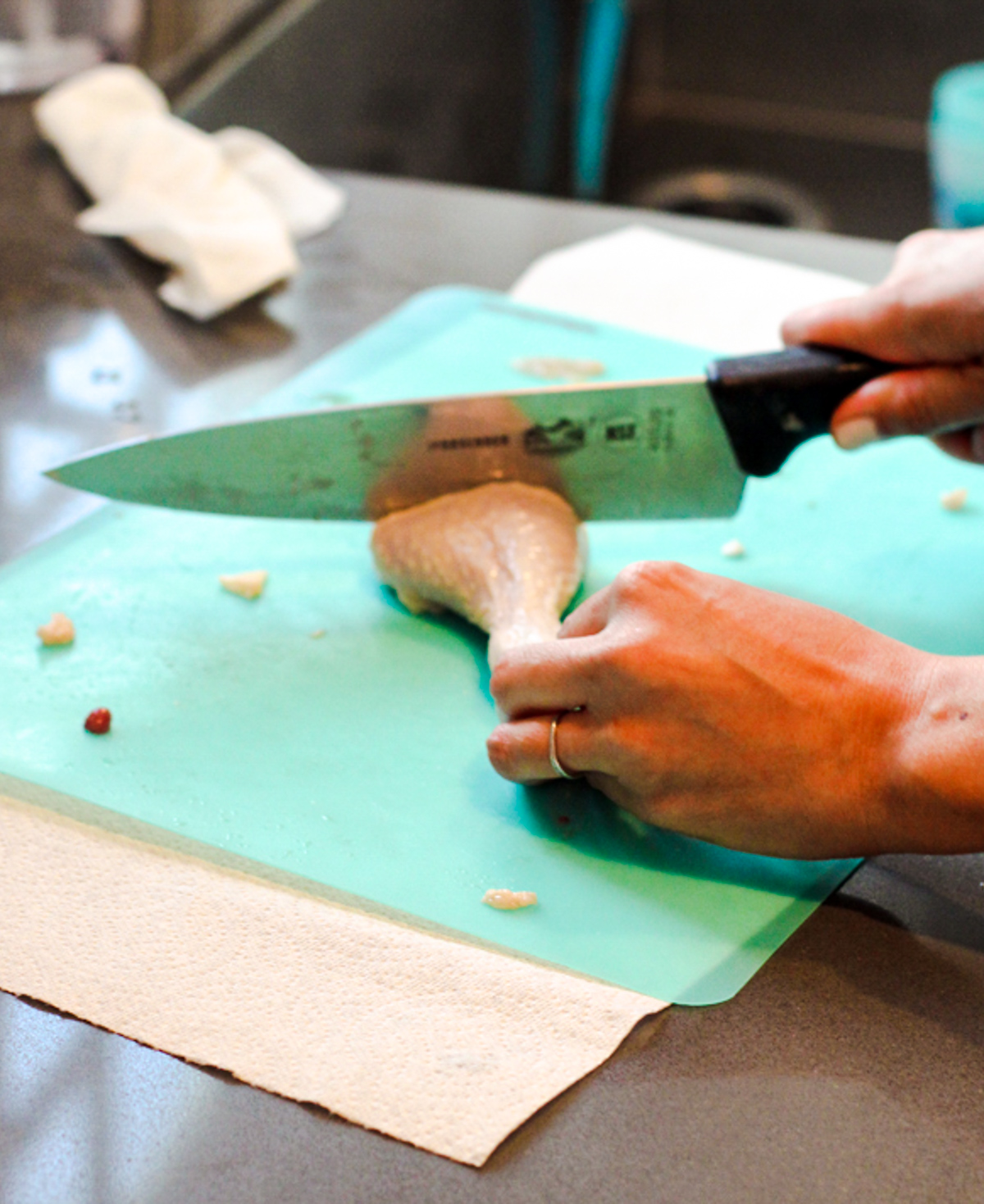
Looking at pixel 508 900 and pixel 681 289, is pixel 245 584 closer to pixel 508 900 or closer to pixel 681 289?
pixel 508 900

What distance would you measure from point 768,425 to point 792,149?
7.98 feet

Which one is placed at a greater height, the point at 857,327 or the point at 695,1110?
the point at 857,327

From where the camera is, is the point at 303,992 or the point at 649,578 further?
the point at 649,578

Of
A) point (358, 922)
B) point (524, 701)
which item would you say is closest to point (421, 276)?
point (524, 701)

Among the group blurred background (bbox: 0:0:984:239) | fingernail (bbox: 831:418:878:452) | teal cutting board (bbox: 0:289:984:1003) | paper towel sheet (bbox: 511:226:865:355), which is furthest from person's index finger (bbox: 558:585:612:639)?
blurred background (bbox: 0:0:984:239)

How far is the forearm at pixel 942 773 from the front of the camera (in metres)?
0.88

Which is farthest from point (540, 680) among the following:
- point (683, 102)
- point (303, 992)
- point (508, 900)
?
point (683, 102)

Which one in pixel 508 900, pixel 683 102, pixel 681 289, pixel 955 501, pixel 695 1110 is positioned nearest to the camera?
pixel 695 1110

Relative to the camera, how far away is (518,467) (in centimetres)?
131

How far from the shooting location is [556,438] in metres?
1.29

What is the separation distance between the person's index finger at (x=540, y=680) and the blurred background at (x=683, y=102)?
2013 mm

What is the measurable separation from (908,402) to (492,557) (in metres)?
0.44

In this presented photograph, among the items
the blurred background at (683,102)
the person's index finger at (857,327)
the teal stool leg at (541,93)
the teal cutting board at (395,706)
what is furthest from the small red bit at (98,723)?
the teal stool leg at (541,93)

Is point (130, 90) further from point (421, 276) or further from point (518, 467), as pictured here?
point (518, 467)
